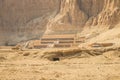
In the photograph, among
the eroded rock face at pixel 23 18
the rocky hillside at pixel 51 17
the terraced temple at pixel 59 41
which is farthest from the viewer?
the eroded rock face at pixel 23 18

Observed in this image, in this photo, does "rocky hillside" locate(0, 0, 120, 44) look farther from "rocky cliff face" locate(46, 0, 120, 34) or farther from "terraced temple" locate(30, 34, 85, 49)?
"terraced temple" locate(30, 34, 85, 49)

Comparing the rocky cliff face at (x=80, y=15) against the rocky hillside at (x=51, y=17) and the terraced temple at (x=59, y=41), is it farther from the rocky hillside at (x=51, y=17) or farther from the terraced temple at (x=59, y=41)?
the terraced temple at (x=59, y=41)

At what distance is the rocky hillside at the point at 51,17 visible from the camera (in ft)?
127

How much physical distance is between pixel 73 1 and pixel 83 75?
27.7 metres

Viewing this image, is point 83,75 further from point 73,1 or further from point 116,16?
point 73,1

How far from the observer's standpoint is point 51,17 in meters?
44.4

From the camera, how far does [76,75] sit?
14586 millimetres

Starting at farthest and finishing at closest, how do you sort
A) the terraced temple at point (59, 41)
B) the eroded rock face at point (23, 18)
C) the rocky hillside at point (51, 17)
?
the eroded rock face at point (23, 18) < the rocky hillside at point (51, 17) < the terraced temple at point (59, 41)

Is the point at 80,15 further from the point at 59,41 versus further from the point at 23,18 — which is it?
the point at 23,18

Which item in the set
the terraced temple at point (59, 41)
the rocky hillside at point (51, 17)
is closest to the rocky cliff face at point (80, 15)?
the rocky hillside at point (51, 17)

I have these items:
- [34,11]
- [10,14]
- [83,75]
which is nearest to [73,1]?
[34,11]

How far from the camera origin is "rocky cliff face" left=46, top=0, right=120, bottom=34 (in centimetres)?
3888

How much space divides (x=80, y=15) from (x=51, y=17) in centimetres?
554

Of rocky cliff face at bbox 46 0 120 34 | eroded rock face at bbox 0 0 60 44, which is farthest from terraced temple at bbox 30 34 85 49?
eroded rock face at bbox 0 0 60 44
